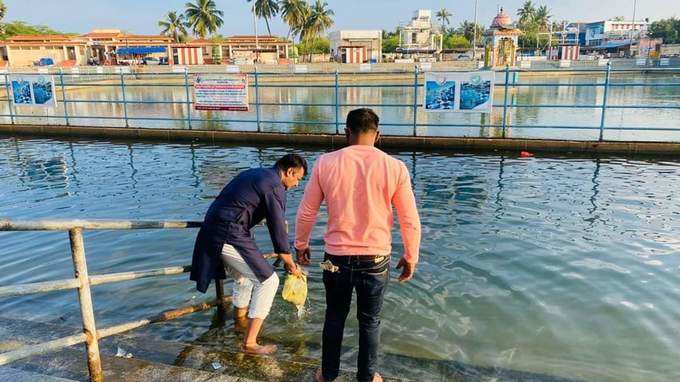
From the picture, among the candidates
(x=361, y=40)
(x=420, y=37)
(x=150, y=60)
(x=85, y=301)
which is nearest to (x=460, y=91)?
(x=85, y=301)

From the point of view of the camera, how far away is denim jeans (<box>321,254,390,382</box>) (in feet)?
9.68

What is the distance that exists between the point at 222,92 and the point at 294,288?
12.0 metres

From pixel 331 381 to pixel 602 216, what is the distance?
571 centimetres

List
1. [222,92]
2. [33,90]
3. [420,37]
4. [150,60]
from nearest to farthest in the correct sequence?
1. [222,92]
2. [33,90]
3. [150,60]
4. [420,37]

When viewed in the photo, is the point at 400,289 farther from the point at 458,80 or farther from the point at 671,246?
the point at 458,80

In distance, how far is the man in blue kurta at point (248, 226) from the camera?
3361mm

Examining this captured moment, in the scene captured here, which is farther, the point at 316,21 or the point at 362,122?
the point at 316,21

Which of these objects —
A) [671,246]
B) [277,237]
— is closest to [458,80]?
[671,246]

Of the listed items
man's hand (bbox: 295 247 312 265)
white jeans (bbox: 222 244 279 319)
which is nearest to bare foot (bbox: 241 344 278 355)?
white jeans (bbox: 222 244 279 319)

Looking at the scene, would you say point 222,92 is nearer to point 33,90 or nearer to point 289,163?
point 33,90

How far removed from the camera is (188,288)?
5254 mm

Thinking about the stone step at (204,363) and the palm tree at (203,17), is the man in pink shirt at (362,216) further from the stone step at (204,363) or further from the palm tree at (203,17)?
the palm tree at (203,17)

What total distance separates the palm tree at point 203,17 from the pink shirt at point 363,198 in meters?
80.3

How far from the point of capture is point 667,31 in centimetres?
9588
